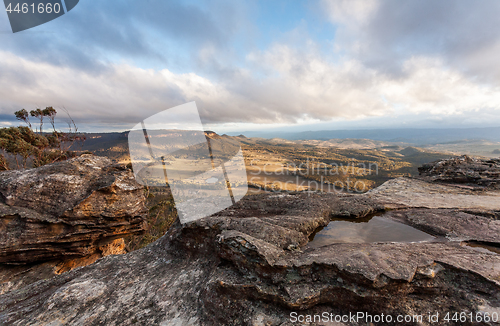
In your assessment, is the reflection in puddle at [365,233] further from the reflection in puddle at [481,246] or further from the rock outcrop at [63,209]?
the rock outcrop at [63,209]

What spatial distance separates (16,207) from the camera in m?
10.0

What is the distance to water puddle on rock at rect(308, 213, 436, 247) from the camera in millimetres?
7844

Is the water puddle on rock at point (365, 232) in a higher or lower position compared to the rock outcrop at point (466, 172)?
lower

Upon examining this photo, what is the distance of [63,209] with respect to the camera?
10727 millimetres

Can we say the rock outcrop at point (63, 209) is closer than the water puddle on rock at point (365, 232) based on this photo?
No

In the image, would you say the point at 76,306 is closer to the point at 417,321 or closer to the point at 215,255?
the point at 215,255

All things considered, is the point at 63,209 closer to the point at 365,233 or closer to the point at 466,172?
the point at 365,233

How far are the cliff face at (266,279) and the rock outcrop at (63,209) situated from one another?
4.05 meters

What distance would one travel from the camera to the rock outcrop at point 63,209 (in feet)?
33.3

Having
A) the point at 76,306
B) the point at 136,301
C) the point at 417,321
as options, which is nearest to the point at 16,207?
the point at 76,306

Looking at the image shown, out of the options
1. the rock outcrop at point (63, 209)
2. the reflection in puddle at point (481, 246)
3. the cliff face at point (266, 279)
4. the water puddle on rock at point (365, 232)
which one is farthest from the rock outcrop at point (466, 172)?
the rock outcrop at point (63, 209)

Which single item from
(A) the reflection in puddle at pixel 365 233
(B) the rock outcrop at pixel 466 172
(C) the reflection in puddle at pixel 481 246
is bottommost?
(A) the reflection in puddle at pixel 365 233

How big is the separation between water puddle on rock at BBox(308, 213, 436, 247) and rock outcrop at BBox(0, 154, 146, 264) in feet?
39.7

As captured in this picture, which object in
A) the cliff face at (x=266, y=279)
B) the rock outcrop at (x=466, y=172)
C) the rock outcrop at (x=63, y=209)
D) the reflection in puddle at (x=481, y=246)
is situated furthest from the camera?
the rock outcrop at (x=466, y=172)
